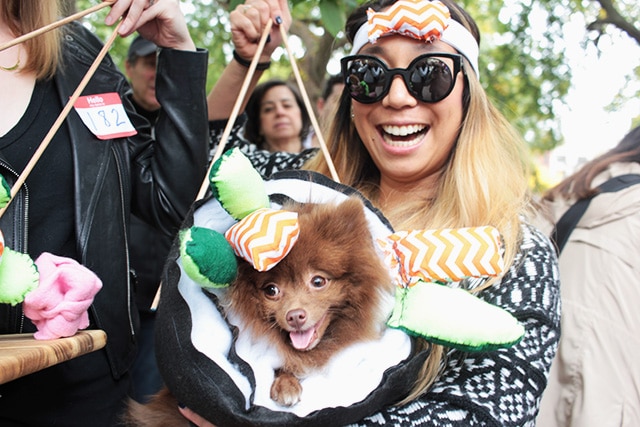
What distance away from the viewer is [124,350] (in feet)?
6.01

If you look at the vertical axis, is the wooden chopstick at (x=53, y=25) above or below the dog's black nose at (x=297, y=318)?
above

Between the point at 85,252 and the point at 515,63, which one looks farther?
the point at 515,63

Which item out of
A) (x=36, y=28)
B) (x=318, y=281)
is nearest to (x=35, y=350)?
(x=318, y=281)

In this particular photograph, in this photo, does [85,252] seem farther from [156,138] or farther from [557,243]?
[557,243]

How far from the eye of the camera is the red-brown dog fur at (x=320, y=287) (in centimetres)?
143

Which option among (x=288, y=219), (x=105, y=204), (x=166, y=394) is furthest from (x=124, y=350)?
(x=288, y=219)

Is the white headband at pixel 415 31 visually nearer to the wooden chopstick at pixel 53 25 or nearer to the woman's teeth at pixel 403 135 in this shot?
the woman's teeth at pixel 403 135

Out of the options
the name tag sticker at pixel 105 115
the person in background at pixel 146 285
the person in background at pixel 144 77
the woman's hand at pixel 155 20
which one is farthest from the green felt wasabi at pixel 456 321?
the person in background at pixel 144 77

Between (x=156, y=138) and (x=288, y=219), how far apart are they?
798 mm

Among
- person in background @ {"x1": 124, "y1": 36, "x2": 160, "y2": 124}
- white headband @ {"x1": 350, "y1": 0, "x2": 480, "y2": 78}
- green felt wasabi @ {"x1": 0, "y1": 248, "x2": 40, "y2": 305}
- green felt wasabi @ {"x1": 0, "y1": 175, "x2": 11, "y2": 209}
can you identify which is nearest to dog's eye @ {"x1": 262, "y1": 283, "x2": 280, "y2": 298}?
green felt wasabi @ {"x1": 0, "y1": 248, "x2": 40, "y2": 305}

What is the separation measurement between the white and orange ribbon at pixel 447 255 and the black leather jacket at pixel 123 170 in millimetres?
857

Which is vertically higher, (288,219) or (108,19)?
(108,19)

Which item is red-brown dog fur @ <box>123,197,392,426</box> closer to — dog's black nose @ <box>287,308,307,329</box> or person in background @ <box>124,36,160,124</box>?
dog's black nose @ <box>287,308,307,329</box>

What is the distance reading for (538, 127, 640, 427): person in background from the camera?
86.8 inches
